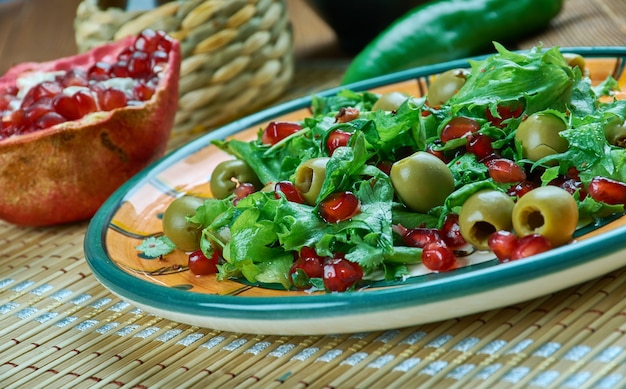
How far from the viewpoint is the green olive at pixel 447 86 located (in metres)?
1.95

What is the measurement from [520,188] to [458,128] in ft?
0.69

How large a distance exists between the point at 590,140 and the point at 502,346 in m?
0.50

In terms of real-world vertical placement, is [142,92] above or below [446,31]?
above

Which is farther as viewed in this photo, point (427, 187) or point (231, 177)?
point (231, 177)

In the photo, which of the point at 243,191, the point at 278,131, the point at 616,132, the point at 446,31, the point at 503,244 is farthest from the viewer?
the point at 446,31

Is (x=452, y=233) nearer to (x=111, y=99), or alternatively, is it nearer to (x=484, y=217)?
(x=484, y=217)

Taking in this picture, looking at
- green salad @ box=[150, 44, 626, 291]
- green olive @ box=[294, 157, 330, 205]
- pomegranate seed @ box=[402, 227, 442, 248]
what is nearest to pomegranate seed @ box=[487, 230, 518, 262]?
green salad @ box=[150, 44, 626, 291]

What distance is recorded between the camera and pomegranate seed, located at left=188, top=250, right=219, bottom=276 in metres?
1.68

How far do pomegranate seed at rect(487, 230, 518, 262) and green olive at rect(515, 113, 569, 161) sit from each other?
265 millimetres

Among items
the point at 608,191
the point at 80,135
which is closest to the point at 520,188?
the point at 608,191

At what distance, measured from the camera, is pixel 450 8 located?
3.31 metres

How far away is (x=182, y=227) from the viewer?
1.79 m

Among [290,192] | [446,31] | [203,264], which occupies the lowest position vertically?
[446,31]

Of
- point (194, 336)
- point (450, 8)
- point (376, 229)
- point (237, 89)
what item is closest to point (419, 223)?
point (376, 229)
